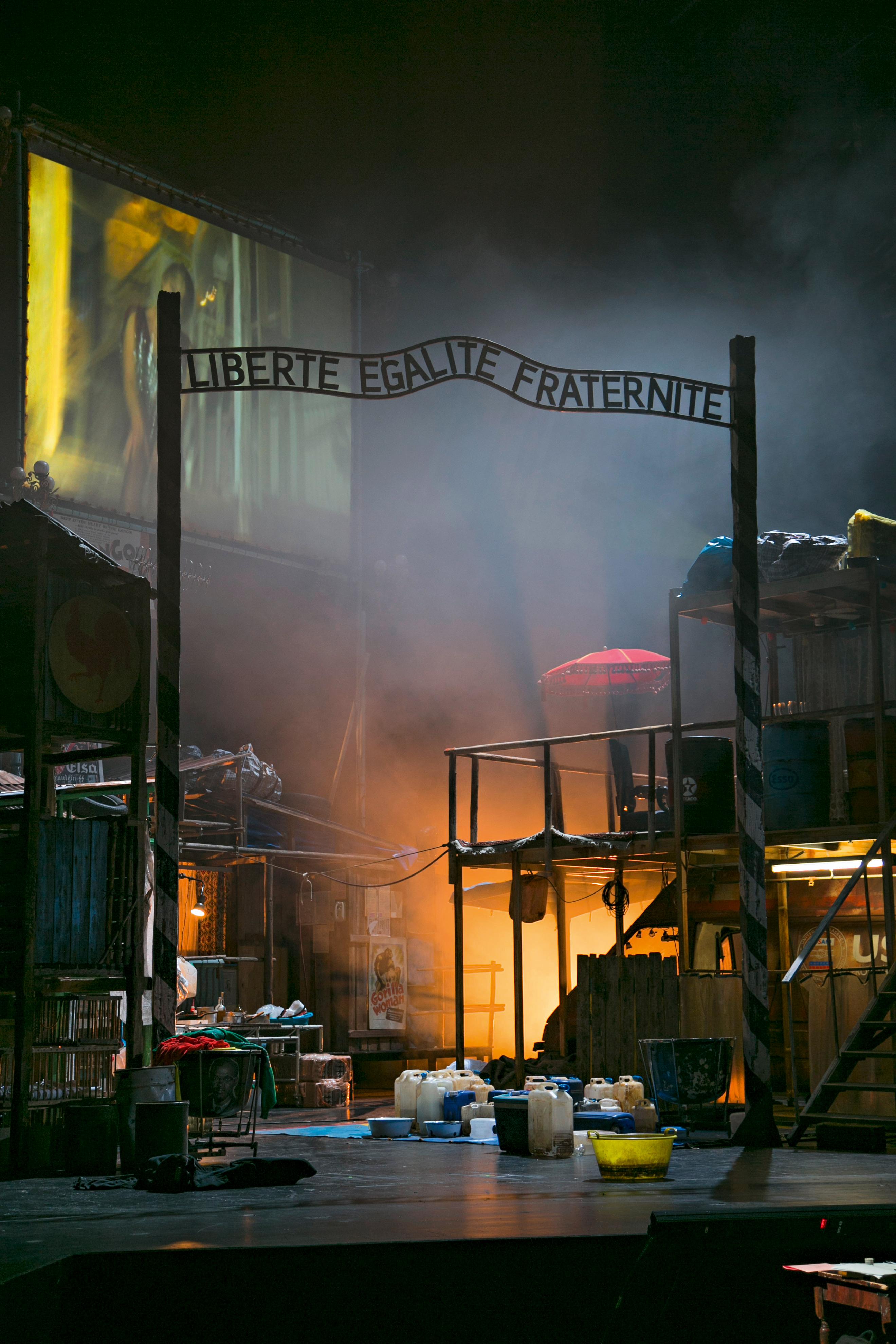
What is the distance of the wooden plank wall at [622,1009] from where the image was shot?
1457 centimetres

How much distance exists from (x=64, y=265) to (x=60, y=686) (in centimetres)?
1571

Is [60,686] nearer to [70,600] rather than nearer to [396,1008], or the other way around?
[70,600]

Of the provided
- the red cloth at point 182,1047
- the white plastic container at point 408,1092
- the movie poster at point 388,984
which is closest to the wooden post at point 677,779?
the white plastic container at point 408,1092

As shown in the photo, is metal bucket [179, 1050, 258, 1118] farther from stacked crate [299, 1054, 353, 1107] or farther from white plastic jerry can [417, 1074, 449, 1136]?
stacked crate [299, 1054, 353, 1107]

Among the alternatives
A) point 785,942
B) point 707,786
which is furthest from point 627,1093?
point 785,942

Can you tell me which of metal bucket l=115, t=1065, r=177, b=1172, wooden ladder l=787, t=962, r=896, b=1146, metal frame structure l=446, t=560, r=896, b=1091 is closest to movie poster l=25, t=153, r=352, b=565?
metal frame structure l=446, t=560, r=896, b=1091

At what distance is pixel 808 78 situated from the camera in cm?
2225

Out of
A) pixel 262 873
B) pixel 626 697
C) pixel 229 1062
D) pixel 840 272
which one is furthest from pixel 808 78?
pixel 229 1062

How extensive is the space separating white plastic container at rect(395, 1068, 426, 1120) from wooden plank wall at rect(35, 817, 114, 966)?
3.70 meters

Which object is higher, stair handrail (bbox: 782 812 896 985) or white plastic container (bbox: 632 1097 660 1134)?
stair handrail (bbox: 782 812 896 985)

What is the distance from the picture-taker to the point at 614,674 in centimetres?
2241

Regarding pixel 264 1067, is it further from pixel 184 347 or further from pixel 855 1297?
pixel 184 347

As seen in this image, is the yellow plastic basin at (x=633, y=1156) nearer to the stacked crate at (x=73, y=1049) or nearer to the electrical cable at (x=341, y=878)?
the stacked crate at (x=73, y=1049)

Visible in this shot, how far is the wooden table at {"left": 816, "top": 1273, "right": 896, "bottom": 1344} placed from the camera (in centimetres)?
534
